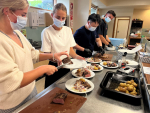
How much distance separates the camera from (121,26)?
768 cm

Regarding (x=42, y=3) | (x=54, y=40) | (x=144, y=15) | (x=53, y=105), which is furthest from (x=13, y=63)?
(x=144, y=15)

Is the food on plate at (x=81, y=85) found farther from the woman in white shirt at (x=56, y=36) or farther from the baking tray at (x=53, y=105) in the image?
the woman in white shirt at (x=56, y=36)

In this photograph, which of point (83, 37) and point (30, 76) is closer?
point (30, 76)

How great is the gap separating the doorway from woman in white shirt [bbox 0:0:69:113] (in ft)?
25.1

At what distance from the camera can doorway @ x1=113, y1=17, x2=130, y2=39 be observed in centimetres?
749

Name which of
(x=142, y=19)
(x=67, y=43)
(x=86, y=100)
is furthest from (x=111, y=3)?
(x=86, y=100)

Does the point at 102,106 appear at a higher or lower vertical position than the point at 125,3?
lower

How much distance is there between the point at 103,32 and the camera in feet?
10.4

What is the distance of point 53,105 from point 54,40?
87 centimetres

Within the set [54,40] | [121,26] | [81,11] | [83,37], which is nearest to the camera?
[54,40]

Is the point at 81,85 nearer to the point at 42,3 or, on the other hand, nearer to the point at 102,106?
the point at 102,106

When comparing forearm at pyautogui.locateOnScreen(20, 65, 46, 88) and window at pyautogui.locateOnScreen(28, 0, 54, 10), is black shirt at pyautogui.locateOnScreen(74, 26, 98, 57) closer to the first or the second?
forearm at pyautogui.locateOnScreen(20, 65, 46, 88)

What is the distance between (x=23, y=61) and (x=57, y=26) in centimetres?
80

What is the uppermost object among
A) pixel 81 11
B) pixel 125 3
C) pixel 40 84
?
pixel 125 3
